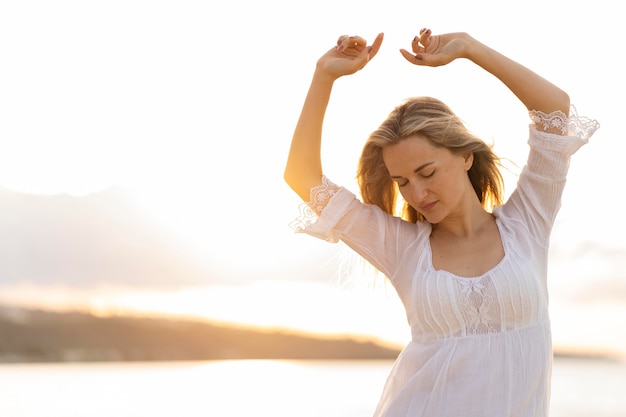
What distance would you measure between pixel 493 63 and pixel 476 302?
643 millimetres

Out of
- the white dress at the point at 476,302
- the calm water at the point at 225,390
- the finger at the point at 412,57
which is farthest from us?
the calm water at the point at 225,390

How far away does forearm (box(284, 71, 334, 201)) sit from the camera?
220 cm

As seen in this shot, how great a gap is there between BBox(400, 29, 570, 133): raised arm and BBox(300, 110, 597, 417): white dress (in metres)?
0.07

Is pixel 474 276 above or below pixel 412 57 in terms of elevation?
below

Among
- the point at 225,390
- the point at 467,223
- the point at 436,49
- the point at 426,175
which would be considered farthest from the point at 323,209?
the point at 225,390

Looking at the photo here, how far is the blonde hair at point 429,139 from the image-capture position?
84.1 inches

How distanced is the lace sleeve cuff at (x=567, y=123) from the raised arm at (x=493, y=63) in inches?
0.7

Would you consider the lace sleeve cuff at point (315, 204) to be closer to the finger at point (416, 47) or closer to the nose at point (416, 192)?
the nose at point (416, 192)

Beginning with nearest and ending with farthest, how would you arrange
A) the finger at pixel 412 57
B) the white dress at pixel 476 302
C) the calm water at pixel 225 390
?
1. the white dress at pixel 476 302
2. the finger at pixel 412 57
3. the calm water at pixel 225 390

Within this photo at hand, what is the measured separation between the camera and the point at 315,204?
2.21m

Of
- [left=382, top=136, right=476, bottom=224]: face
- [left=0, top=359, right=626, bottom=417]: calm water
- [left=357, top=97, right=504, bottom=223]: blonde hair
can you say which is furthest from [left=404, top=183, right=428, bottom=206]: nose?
[left=0, top=359, right=626, bottom=417]: calm water

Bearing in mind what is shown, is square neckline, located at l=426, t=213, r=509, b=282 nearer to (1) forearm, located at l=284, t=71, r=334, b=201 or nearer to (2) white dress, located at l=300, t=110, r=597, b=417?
(2) white dress, located at l=300, t=110, r=597, b=417

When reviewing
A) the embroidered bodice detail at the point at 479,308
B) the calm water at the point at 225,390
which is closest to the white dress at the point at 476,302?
the embroidered bodice detail at the point at 479,308

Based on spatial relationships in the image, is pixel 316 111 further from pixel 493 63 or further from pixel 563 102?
pixel 563 102
